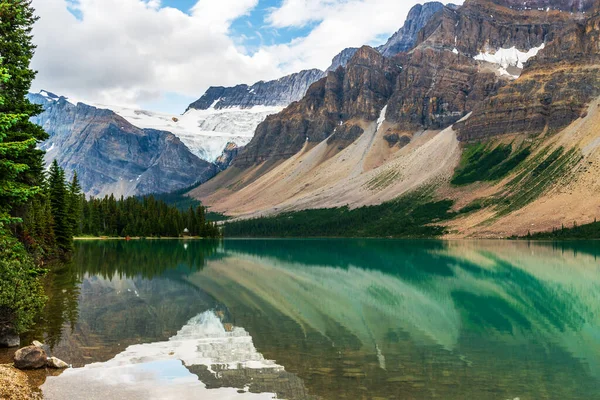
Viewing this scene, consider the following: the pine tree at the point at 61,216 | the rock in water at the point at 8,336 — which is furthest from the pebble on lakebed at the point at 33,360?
the pine tree at the point at 61,216

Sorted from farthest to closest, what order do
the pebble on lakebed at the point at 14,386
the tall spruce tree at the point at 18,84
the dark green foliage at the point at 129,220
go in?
the dark green foliage at the point at 129,220, the tall spruce tree at the point at 18,84, the pebble on lakebed at the point at 14,386

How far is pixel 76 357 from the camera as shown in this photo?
2738 centimetres

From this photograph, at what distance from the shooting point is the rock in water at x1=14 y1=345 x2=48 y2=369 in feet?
79.4

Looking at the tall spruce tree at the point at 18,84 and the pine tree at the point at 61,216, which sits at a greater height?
the tall spruce tree at the point at 18,84

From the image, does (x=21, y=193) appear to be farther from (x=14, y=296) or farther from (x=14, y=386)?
(x=14, y=386)

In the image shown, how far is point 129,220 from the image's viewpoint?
→ 585 feet

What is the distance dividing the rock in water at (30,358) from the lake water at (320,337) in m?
1.25

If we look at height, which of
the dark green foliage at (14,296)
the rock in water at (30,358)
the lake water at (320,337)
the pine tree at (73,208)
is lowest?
the lake water at (320,337)

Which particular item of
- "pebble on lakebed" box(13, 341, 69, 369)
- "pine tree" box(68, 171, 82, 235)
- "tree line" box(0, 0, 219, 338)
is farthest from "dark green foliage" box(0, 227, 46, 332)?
"pine tree" box(68, 171, 82, 235)

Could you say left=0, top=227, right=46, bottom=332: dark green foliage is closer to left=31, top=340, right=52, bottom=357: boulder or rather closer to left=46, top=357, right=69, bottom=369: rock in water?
left=31, top=340, right=52, bottom=357: boulder

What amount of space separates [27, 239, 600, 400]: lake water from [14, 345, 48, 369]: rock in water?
1.25 meters

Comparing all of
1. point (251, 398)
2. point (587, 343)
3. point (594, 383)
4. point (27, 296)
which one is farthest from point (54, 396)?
point (587, 343)

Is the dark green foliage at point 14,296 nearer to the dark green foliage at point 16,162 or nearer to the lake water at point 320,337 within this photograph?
the dark green foliage at point 16,162

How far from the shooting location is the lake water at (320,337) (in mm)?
23422
